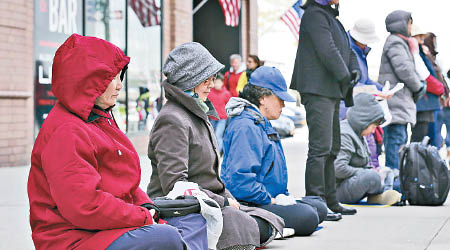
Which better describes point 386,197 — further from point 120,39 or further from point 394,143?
point 120,39

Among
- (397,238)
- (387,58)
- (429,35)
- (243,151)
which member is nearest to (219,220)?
(243,151)

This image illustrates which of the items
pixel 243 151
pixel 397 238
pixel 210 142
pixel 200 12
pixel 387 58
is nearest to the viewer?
pixel 210 142

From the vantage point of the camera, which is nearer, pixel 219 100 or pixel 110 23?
pixel 110 23

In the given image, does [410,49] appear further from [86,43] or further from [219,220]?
[86,43]

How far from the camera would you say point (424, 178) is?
8.33m

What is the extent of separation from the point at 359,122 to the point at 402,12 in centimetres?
225

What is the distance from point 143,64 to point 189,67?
39.5 feet

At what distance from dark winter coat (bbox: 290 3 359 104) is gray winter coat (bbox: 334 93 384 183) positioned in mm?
867

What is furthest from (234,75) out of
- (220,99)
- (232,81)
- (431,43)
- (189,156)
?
(189,156)

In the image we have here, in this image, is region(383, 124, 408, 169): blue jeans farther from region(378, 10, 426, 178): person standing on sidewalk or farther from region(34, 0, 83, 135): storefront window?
region(34, 0, 83, 135): storefront window

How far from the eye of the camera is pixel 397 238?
20.5ft

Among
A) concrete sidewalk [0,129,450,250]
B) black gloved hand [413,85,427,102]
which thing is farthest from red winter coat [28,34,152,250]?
black gloved hand [413,85,427,102]

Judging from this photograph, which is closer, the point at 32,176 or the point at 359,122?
the point at 32,176

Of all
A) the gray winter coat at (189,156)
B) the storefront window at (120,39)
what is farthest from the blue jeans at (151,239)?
the storefront window at (120,39)
